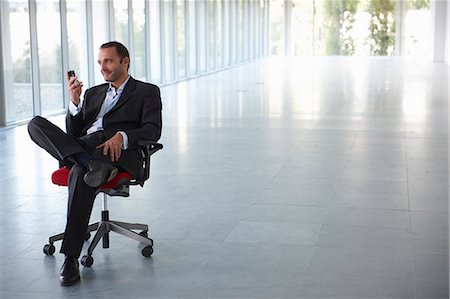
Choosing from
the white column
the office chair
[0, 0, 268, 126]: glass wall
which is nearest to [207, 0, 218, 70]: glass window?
[0, 0, 268, 126]: glass wall

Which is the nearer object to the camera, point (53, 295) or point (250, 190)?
point (53, 295)

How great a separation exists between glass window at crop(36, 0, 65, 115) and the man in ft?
27.4

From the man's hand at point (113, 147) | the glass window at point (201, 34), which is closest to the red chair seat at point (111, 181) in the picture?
the man's hand at point (113, 147)

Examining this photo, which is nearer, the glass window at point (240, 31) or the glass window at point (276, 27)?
the glass window at point (240, 31)

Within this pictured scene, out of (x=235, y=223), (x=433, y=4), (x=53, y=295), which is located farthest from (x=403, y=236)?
(x=433, y=4)

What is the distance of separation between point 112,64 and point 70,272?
1.26 m

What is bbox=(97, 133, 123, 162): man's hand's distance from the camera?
4.49m

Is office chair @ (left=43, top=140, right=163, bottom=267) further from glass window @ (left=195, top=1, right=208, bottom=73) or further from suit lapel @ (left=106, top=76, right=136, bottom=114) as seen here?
glass window @ (left=195, top=1, right=208, bottom=73)

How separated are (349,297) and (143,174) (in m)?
1.43

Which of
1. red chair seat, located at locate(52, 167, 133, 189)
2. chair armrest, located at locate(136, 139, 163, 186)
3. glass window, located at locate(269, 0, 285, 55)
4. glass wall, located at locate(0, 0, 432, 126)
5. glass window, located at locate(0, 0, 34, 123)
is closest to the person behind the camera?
red chair seat, located at locate(52, 167, 133, 189)

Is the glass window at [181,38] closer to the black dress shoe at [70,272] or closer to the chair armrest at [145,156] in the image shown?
the chair armrest at [145,156]

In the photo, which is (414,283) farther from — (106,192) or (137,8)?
(137,8)

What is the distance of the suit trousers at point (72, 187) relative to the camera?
4363 mm

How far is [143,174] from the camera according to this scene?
15.5 ft
